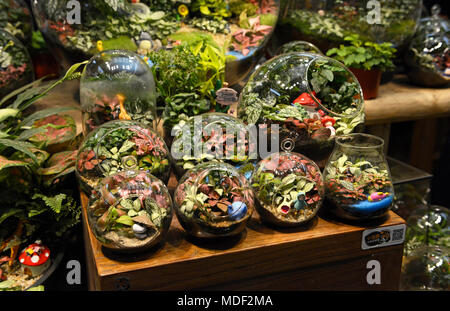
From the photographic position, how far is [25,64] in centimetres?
213

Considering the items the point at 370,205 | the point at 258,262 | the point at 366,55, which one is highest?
the point at 366,55

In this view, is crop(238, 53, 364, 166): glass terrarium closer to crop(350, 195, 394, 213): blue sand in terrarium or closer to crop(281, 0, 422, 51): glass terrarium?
crop(350, 195, 394, 213): blue sand in terrarium

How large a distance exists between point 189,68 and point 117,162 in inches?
19.1

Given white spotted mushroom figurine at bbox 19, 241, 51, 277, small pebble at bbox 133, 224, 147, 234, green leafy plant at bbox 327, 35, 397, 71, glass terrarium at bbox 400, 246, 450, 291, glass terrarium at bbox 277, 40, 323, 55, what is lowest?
glass terrarium at bbox 400, 246, 450, 291

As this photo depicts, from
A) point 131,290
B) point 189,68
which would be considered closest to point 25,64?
point 189,68

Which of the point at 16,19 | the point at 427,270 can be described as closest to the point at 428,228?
the point at 427,270

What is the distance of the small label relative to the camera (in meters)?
Answer: 1.40

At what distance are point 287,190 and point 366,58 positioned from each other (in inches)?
44.0

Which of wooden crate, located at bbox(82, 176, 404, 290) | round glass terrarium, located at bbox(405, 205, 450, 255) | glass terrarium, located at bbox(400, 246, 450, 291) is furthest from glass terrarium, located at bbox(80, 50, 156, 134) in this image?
round glass terrarium, located at bbox(405, 205, 450, 255)

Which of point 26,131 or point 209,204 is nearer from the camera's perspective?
point 209,204

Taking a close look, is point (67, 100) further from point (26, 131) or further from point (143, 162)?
point (143, 162)

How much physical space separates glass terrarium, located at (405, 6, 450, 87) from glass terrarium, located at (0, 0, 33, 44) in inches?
78.6

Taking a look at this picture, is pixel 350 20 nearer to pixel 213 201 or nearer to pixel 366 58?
pixel 366 58

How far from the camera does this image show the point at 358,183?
1.33m
